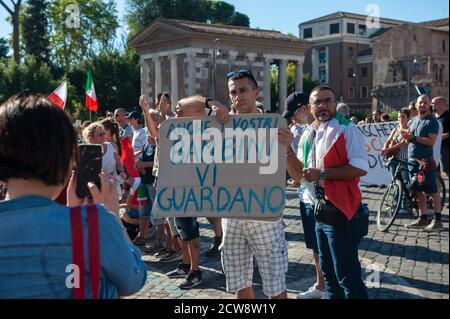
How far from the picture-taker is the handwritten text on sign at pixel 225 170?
3477mm

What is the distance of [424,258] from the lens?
6.44 meters

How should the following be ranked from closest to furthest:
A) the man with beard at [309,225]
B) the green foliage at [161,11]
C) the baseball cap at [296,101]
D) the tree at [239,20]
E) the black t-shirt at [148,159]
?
the man with beard at [309,225], the baseball cap at [296,101], the black t-shirt at [148,159], the green foliage at [161,11], the tree at [239,20]

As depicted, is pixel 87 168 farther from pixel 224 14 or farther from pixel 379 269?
pixel 224 14

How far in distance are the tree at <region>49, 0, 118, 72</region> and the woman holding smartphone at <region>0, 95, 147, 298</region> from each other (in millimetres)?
54676

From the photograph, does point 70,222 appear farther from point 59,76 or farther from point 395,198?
point 59,76

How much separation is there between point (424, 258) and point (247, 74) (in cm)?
383

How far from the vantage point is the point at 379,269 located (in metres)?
5.97

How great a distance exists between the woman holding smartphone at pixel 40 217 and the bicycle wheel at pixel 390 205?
22.8 feet

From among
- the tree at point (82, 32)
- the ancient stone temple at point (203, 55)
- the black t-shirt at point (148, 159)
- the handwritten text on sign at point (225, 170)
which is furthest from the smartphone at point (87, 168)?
the tree at point (82, 32)

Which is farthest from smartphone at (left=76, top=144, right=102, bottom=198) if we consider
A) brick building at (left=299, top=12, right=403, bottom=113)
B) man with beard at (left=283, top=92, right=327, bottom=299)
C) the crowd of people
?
brick building at (left=299, top=12, right=403, bottom=113)

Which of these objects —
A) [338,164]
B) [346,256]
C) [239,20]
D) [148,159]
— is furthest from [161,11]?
[346,256]

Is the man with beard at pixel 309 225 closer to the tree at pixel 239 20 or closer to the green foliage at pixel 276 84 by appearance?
the green foliage at pixel 276 84

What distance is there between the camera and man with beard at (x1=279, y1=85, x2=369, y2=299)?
3.71m

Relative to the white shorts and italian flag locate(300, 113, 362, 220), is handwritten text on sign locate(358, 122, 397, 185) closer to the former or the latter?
italian flag locate(300, 113, 362, 220)
